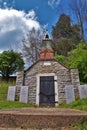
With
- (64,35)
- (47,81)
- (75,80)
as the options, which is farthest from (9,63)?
(64,35)

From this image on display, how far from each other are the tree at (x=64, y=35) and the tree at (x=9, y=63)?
329 inches

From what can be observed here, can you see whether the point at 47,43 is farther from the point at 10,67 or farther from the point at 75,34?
the point at 75,34

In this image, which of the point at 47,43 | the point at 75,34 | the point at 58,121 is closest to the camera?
the point at 58,121

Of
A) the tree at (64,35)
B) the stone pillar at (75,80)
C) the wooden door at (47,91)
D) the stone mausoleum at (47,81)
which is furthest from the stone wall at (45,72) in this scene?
the tree at (64,35)

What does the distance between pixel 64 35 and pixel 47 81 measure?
18.9 metres

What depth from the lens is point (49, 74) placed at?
1281 cm

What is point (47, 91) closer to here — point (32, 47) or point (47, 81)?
point (47, 81)

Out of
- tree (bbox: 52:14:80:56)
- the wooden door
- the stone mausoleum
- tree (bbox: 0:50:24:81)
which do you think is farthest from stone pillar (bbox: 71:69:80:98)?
tree (bbox: 52:14:80:56)

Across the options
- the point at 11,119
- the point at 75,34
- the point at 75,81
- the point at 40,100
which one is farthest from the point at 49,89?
the point at 75,34

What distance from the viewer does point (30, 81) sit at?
1291 centimetres

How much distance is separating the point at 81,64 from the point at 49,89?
12.0 ft

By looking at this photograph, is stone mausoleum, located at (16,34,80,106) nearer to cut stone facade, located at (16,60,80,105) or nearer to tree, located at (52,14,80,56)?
cut stone facade, located at (16,60,80,105)

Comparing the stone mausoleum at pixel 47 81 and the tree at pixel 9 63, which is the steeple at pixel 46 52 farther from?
the tree at pixel 9 63

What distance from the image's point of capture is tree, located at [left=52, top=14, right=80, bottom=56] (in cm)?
2711
